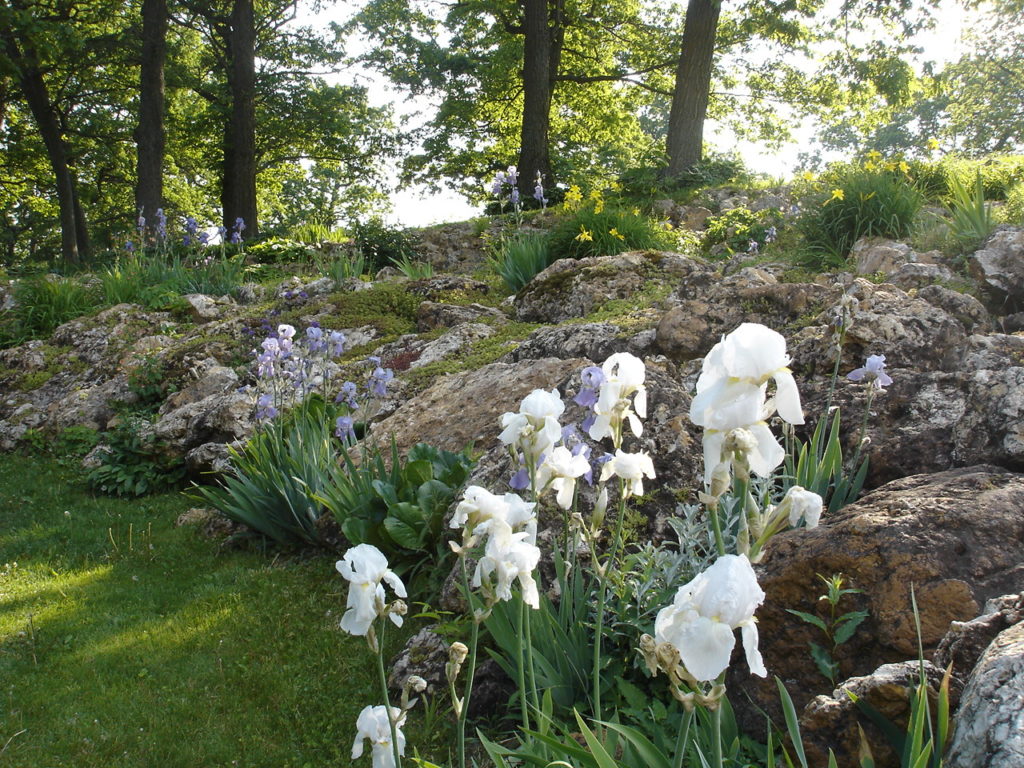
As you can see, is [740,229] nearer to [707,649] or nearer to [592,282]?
[592,282]

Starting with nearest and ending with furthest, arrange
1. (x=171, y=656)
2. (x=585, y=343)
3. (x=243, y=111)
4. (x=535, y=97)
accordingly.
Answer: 1. (x=171, y=656)
2. (x=585, y=343)
3. (x=535, y=97)
4. (x=243, y=111)

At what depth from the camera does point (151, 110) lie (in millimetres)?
14570

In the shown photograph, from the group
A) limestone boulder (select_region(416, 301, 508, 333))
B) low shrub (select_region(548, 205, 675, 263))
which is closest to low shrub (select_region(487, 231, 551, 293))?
low shrub (select_region(548, 205, 675, 263))

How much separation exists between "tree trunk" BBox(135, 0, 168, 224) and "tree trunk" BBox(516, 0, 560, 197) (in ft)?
23.0

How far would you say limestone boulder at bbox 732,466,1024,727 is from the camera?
2227mm

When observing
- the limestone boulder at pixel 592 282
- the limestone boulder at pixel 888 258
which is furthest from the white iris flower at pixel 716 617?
the limestone boulder at pixel 888 258

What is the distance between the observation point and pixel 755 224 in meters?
8.97

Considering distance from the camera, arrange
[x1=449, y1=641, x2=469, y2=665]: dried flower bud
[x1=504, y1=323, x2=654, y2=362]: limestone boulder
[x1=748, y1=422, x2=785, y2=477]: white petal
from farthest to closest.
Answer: [x1=504, y1=323, x2=654, y2=362]: limestone boulder, [x1=449, y1=641, x2=469, y2=665]: dried flower bud, [x1=748, y1=422, x2=785, y2=477]: white petal

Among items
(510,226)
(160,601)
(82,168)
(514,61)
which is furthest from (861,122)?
(82,168)

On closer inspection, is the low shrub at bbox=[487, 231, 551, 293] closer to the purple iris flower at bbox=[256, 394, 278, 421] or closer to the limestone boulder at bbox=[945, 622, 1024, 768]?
the purple iris flower at bbox=[256, 394, 278, 421]

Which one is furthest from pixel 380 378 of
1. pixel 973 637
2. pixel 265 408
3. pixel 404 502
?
pixel 973 637

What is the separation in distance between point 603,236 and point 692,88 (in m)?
6.12

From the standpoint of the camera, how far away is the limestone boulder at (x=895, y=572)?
7.30ft

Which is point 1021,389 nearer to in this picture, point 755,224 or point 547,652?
point 547,652
